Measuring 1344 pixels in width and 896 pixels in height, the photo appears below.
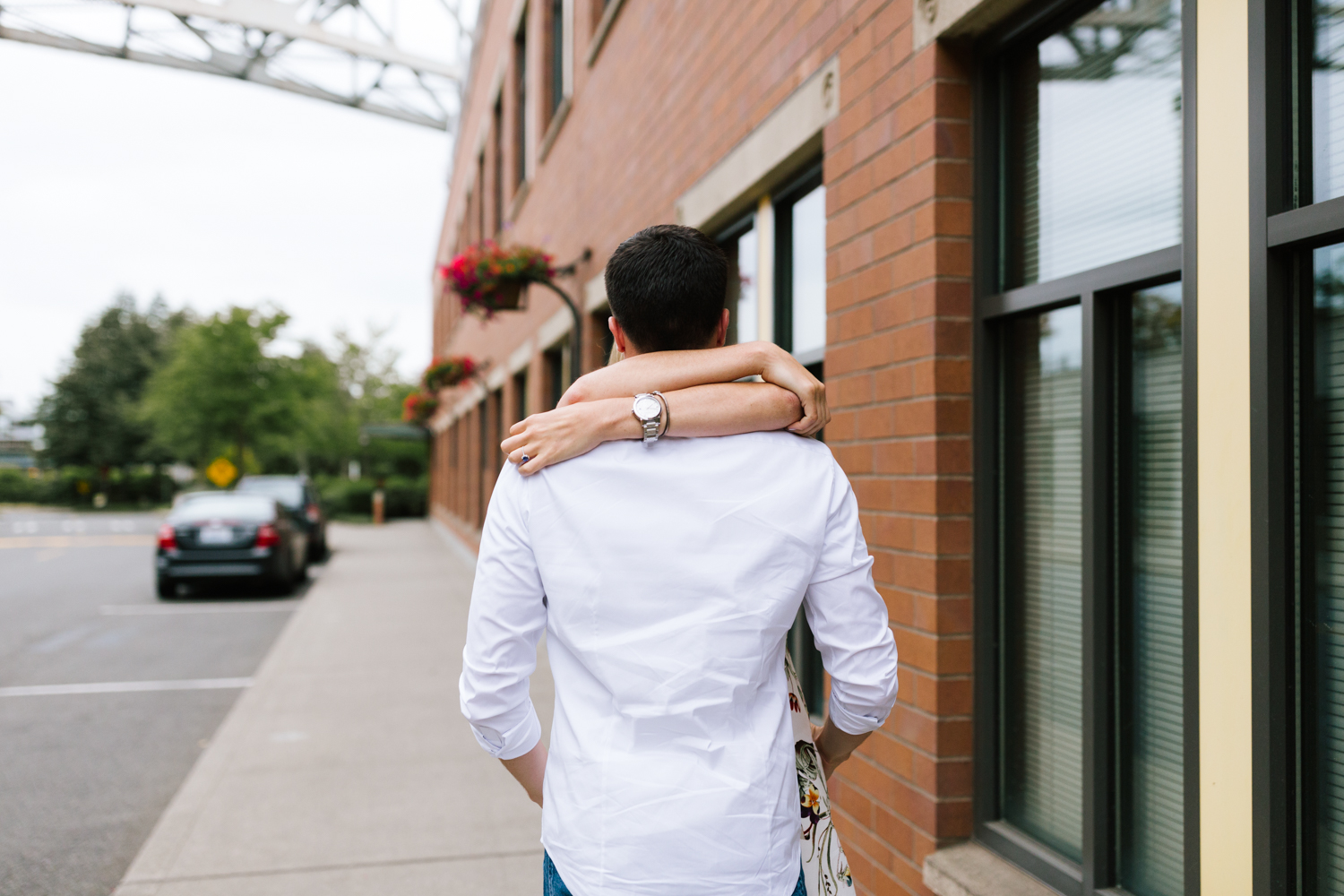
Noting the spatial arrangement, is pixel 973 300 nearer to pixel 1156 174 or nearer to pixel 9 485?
pixel 1156 174

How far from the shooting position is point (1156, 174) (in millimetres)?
2154

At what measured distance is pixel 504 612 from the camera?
155cm

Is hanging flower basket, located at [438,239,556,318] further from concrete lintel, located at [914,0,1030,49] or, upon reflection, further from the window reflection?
concrete lintel, located at [914,0,1030,49]

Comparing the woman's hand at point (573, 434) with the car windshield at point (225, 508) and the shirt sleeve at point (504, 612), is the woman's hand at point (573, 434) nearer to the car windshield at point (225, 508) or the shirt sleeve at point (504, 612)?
the shirt sleeve at point (504, 612)

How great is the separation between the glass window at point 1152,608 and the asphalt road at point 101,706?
11.6ft

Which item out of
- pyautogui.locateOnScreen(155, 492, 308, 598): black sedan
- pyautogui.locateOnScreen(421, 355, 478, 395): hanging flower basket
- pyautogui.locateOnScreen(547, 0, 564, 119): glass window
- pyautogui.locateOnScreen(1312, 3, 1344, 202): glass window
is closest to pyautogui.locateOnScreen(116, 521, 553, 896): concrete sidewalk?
pyautogui.locateOnScreen(1312, 3, 1344, 202): glass window

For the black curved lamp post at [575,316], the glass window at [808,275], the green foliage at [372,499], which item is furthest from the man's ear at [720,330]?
the green foliage at [372,499]

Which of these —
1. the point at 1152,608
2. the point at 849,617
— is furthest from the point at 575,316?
the point at 849,617

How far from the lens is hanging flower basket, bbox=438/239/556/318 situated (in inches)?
293

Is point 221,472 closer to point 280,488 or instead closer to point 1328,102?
point 280,488

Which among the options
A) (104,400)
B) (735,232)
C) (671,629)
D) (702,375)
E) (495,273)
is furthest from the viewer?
(104,400)

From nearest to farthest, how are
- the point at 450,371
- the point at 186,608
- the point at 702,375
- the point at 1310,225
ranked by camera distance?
the point at 702,375, the point at 1310,225, the point at 186,608, the point at 450,371

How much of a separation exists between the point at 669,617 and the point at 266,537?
11791 millimetres

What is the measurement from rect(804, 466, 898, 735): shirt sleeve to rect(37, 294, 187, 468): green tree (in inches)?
2483
